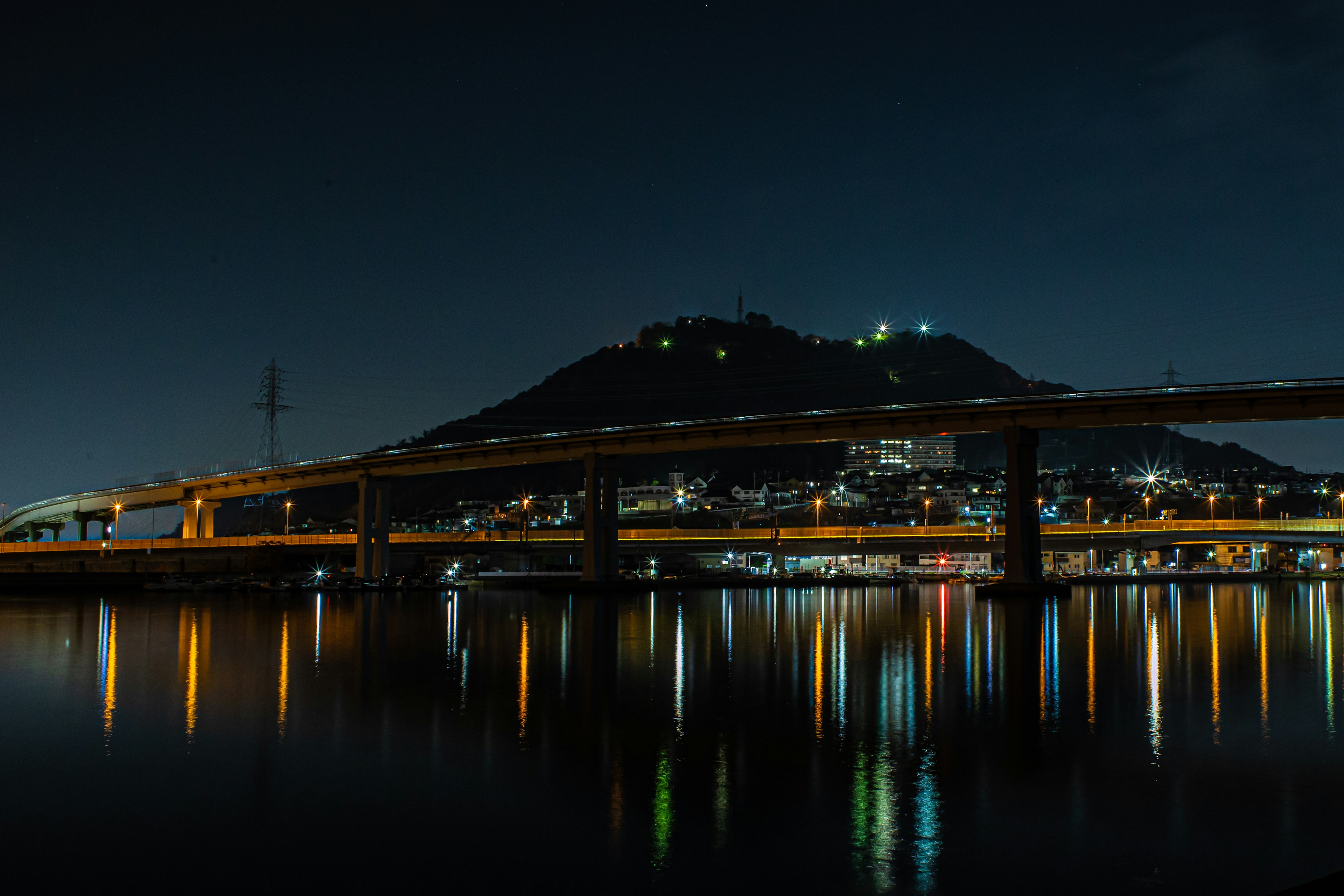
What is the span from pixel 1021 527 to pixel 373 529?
206ft

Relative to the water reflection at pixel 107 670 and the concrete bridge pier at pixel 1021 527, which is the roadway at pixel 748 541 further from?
the water reflection at pixel 107 670

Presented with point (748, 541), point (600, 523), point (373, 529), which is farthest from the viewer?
point (748, 541)

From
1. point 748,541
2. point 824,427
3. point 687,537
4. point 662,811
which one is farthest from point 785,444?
point 662,811

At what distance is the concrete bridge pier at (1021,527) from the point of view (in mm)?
74938

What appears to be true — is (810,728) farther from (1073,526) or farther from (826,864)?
(1073,526)

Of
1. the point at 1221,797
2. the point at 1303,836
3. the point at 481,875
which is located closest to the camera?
the point at 481,875

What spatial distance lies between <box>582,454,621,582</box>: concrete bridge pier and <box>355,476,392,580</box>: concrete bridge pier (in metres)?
23.4

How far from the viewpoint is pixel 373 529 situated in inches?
3954

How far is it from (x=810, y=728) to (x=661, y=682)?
769cm

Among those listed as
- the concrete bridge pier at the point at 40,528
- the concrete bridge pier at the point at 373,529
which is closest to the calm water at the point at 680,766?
the concrete bridge pier at the point at 373,529

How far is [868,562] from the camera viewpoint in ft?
506

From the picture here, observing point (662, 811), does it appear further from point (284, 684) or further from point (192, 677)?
point (192, 677)

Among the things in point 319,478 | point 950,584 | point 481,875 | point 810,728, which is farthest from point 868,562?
point 481,875

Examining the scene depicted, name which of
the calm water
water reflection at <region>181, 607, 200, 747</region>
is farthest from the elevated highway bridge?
water reflection at <region>181, 607, 200, 747</region>
